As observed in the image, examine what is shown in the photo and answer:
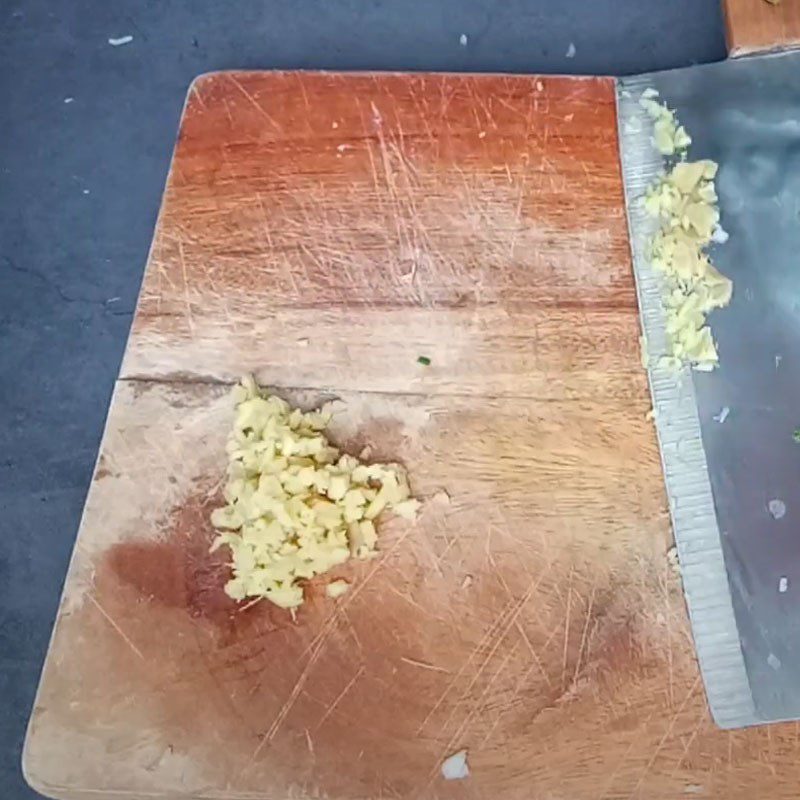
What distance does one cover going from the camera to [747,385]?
0.94 meters

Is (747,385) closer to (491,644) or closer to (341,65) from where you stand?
(491,644)

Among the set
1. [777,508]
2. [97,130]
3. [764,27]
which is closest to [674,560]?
[777,508]

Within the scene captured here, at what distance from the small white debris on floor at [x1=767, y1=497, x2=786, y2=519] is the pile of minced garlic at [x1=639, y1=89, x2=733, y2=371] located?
13 cm

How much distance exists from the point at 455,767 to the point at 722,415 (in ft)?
1.27

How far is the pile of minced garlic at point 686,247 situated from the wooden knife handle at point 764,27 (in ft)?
0.36

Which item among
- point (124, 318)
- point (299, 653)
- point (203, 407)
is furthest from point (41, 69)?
point (299, 653)

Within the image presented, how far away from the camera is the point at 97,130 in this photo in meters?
1.24

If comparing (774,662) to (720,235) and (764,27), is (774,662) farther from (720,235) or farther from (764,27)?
(764,27)

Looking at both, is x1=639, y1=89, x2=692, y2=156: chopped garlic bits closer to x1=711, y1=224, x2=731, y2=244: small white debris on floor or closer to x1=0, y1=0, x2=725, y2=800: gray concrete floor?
x1=711, y1=224, x2=731, y2=244: small white debris on floor

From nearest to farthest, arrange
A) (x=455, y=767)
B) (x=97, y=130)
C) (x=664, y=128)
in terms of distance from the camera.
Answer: (x=455, y=767), (x=664, y=128), (x=97, y=130)

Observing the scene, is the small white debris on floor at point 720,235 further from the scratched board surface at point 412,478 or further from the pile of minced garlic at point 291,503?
the pile of minced garlic at point 291,503

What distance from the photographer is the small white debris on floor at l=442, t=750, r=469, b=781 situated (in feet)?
2.92

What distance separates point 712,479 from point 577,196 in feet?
0.96

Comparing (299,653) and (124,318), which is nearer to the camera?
(299,653)
